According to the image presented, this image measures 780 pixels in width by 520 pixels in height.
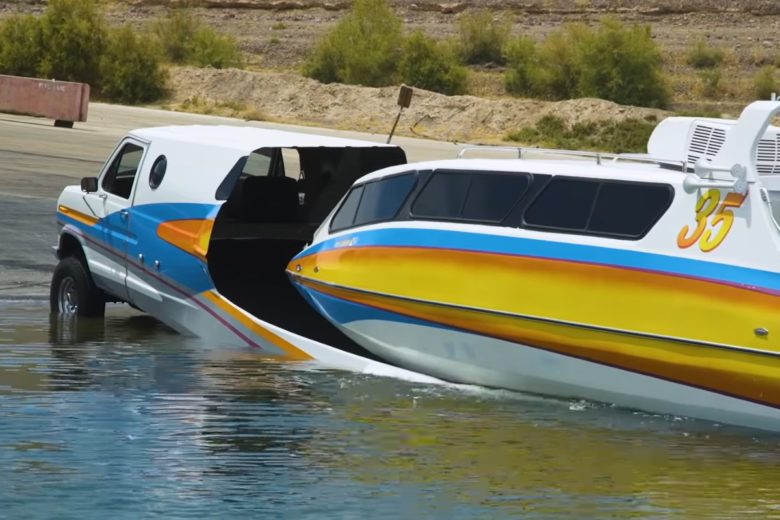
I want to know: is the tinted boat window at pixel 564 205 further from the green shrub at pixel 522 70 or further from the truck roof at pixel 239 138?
the green shrub at pixel 522 70

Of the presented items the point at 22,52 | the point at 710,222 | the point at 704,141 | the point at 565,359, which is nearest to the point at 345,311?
A: the point at 565,359

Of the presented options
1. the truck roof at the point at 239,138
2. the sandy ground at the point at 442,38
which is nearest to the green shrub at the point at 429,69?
the sandy ground at the point at 442,38

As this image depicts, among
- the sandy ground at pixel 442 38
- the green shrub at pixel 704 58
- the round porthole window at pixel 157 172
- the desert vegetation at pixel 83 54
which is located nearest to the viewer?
the round porthole window at pixel 157 172

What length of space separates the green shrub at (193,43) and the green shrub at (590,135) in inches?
896

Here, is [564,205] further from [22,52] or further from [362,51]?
[362,51]

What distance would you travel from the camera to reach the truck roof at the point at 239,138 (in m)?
12.7

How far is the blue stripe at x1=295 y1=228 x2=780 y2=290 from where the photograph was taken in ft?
29.9

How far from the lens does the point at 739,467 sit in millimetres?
9062

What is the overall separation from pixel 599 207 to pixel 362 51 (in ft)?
210

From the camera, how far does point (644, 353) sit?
31.3 ft

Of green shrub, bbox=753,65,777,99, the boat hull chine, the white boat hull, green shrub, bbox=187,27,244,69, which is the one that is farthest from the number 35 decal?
green shrub, bbox=187,27,244,69

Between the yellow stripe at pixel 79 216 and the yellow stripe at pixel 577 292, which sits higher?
the yellow stripe at pixel 577 292

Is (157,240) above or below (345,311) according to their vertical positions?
above

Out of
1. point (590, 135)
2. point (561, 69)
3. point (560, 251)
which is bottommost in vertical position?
point (590, 135)
